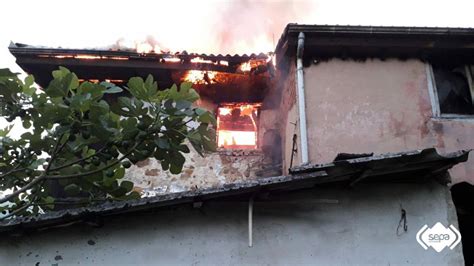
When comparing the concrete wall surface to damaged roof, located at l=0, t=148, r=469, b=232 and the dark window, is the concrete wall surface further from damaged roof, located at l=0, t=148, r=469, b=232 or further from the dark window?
the dark window

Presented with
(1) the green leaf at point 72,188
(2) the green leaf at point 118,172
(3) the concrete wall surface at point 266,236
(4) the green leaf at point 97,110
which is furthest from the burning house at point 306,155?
(4) the green leaf at point 97,110

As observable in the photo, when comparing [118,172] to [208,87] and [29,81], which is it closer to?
[29,81]

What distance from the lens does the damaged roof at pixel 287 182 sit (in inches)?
166

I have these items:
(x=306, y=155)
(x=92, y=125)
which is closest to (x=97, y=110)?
(x=92, y=125)

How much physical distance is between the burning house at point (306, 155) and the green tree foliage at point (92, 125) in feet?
A: 1.93

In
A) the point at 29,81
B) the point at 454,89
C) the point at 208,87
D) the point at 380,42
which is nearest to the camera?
the point at 29,81

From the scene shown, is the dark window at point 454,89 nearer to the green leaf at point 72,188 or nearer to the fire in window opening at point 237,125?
the fire in window opening at point 237,125

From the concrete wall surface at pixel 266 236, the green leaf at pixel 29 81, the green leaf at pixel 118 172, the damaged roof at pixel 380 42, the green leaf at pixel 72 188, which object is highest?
the damaged roof at pixel 380 42

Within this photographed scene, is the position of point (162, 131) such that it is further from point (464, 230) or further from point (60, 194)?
point (464, 230)

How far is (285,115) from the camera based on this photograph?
8.77m

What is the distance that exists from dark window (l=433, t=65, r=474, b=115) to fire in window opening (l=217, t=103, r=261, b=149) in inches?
148

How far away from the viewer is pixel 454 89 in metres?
8.14

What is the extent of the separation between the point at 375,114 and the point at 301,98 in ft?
4.61

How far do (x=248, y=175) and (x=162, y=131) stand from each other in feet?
13.8
